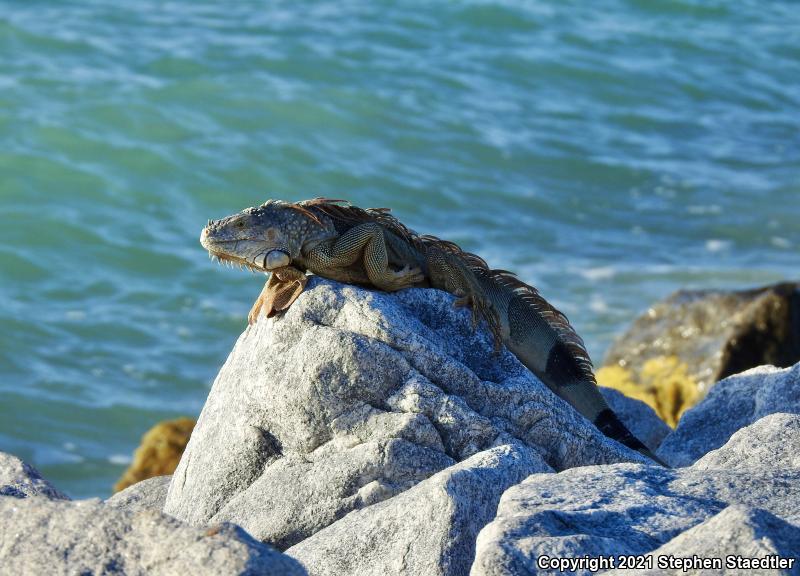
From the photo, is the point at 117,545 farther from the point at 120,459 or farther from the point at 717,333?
the point at 120,459

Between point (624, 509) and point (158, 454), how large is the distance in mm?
6034

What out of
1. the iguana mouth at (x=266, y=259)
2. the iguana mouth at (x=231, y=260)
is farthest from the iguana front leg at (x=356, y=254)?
the iguana mouth at (x=231, y=260)

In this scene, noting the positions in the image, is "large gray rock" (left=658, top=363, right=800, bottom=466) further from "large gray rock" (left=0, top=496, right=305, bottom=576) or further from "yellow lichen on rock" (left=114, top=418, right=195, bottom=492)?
"yellow lichen on rock" (left=114, top=418, right=195, bottom=492)

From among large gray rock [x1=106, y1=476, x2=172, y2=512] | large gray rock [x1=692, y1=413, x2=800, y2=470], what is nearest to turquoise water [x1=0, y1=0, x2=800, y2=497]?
large gray rock [x1=106, y1=476, x2=172, y2=512]

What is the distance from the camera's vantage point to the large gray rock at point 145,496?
6.66 m

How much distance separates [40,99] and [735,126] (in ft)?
36.1

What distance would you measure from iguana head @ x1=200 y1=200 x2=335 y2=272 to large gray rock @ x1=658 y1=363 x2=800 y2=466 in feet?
7.87

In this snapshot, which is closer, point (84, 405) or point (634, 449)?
point (634, 449)

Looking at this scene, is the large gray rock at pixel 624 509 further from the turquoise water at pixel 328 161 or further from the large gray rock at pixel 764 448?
the turquoise water at pixel 328 161

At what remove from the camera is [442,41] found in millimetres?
22328

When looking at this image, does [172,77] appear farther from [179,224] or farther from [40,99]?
[179,224]

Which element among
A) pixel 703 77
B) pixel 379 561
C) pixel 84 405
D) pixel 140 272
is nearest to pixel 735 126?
pixel 703 77

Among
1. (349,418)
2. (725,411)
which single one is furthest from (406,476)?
(725,411)

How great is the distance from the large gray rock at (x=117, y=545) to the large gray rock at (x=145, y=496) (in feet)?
7.77
